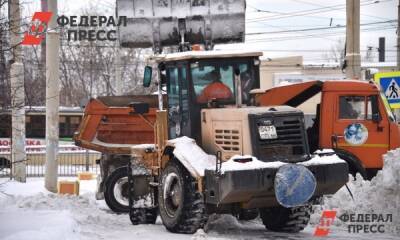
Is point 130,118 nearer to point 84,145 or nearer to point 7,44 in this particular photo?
point 84,145

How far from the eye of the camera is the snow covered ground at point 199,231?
9164 mm

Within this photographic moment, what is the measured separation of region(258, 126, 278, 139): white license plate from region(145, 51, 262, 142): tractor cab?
1.25 m

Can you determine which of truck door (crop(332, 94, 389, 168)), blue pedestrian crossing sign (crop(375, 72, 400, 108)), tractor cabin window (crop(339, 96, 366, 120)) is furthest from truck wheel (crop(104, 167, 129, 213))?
blue pedestrian crossing sign (crop(375, 72, 400, 108))

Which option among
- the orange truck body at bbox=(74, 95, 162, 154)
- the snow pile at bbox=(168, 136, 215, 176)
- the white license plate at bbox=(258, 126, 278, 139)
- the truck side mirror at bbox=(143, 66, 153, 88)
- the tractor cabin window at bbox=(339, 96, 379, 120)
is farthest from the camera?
the orange truck body at bbox=(74, 95, 162, 154)

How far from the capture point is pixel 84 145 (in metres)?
15.6

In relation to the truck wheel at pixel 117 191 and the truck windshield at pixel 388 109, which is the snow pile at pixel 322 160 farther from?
the truck wheel at pixel 117 191

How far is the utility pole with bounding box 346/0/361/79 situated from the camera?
1845 centimetres

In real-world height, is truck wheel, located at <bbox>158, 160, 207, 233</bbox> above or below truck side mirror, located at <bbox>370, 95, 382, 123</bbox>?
below

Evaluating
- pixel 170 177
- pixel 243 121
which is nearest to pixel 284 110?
Result: pixel 243 121

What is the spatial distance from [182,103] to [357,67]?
868 cm

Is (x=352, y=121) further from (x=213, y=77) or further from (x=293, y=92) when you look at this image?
(x=213, y=77)

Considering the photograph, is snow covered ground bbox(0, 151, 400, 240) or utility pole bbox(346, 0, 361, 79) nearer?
snow covered ground bbox(0, 151, 400, 240)

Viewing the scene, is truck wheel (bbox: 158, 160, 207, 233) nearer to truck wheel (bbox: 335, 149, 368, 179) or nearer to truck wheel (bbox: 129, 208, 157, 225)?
truck wheel (bbox: 129, 208, 157, 225)

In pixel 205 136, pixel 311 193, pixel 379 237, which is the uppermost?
pixel 205 136
